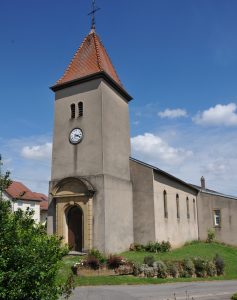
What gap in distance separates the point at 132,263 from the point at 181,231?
1389cm

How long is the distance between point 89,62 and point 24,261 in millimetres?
20736

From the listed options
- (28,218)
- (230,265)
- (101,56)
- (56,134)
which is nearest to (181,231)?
(230,265)

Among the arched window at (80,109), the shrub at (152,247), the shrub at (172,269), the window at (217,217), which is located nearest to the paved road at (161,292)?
the shrub at (172,269)

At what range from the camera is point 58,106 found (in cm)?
2483

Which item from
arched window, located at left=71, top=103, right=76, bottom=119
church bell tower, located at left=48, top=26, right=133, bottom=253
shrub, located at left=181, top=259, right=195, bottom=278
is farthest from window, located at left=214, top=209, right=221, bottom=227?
arched window, located at left=71, top=103, right=76, bottom=119

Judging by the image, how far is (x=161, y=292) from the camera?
12953 mm

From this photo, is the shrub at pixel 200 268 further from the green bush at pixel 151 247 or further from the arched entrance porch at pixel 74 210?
the arched entrance porch at pixel 74 210

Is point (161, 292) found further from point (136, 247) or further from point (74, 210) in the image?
point (74, 210)

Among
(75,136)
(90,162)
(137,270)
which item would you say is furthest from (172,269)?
(75,136)

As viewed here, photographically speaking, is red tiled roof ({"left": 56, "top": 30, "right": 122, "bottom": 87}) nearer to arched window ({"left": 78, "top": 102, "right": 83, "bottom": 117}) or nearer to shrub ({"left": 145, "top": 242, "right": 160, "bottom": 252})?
arched window ({"left": 78, "top": 102, "right": 83, "bottom": 117})

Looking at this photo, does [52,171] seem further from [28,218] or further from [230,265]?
[28,218]

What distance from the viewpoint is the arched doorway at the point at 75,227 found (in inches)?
864

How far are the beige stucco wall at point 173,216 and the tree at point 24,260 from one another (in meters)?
17.5

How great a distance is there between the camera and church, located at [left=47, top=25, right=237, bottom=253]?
21.3m
